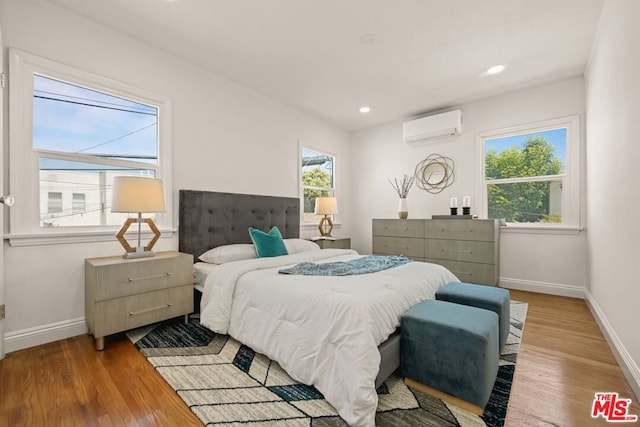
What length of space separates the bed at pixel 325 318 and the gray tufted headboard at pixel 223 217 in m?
0.47

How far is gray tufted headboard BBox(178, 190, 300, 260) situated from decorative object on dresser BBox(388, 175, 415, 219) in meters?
1.72

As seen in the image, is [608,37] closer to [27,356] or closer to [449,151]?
[449,151]

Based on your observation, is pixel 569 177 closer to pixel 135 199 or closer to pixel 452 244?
pixel 452 244

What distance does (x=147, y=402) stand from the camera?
1487mm

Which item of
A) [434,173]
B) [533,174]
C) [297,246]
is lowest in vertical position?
[297,246]

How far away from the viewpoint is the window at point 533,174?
343 centimetres

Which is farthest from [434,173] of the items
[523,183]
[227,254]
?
[227,254]

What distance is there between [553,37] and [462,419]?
324 cm

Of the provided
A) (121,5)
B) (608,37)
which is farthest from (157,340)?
(608,37)

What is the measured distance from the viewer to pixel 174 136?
2.89 meters

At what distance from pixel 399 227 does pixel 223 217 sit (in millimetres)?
2506

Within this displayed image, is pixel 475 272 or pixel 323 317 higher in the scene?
pixel 323 317

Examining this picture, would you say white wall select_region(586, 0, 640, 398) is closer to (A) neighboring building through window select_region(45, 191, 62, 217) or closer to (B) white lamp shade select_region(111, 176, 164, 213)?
(B) white lamp shade select_region(111, 176, 164, 213)


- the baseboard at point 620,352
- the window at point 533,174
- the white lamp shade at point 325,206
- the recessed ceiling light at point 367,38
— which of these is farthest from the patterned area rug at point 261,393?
the recessed ceiling light at point 367,38
